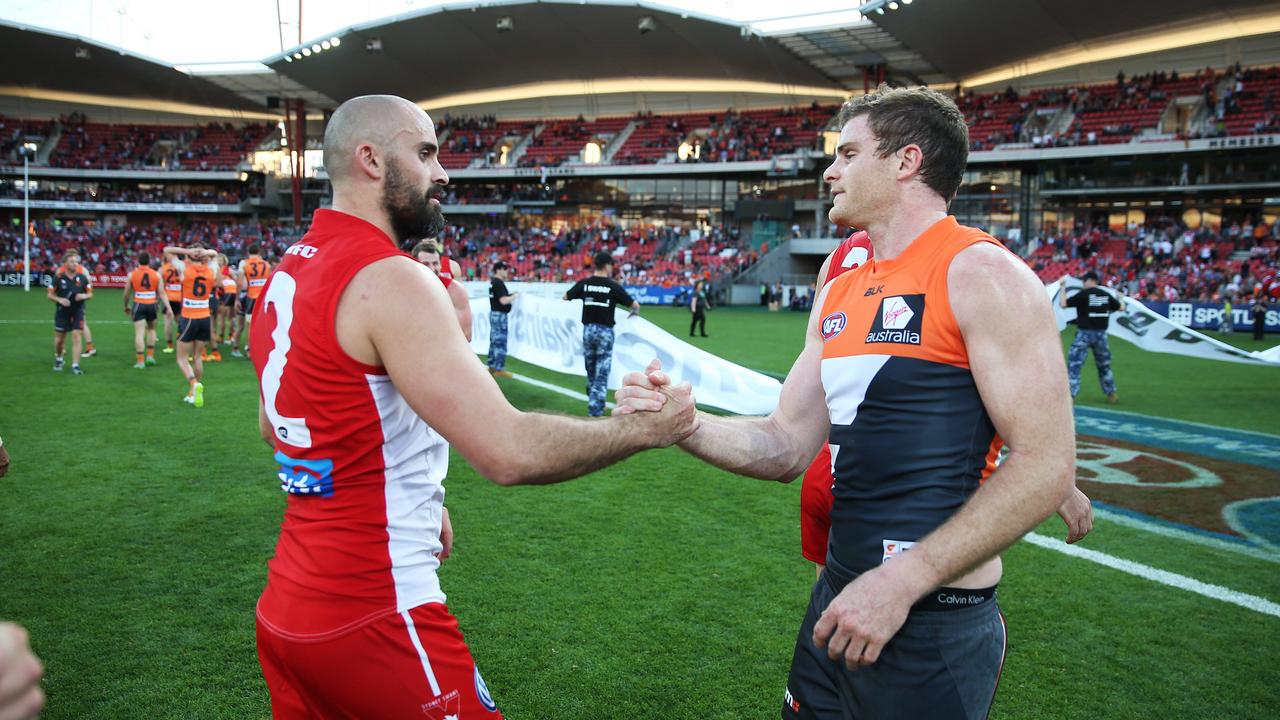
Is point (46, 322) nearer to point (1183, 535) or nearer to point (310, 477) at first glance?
point (310, 477)

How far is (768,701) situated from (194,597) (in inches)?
142

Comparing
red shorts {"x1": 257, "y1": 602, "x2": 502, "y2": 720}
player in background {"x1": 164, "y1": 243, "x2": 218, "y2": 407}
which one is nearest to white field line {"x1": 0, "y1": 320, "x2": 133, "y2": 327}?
player in background {"x1": 164, "y1": 243, "x2": 218, "y2": 407}

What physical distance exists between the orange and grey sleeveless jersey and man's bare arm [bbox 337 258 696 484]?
0.77 meters

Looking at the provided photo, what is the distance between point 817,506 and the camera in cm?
354

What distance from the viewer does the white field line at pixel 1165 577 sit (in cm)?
531

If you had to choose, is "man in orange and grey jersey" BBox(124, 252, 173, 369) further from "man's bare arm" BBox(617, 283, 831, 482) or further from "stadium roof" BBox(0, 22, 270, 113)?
"stadium roof" BBox(0, 22, 270, 113)

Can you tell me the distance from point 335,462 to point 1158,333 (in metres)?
16.5

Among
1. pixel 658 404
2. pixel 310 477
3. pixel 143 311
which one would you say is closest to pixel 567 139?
pixel 143 311

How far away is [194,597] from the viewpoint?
16.9ft

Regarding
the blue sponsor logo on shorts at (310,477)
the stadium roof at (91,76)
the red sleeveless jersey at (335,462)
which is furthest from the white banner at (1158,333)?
the stadium roof at (91,76)

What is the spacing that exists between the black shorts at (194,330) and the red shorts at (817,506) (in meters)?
11.6

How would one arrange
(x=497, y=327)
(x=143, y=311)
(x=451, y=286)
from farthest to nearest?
(x=143, y=311) → (x=497, y=327) → (x=451, y=286)

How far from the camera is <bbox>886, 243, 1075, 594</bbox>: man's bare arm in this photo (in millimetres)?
1929

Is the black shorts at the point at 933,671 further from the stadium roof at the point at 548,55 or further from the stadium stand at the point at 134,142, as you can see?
the stadium stand at the point at 134,142
